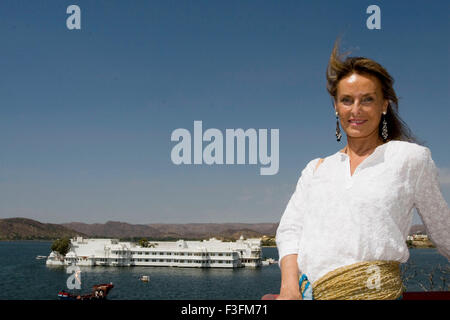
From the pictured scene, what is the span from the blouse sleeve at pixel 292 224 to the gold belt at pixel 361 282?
0.16m

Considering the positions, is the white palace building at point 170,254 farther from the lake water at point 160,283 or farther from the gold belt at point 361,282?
the gold belt at point 361,282

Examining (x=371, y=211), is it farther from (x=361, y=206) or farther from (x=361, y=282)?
(x=361, y=282)

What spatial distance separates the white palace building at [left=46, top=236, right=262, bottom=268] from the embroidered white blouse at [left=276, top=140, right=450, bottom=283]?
59.7m

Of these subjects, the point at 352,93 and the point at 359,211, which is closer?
the point at 359,211

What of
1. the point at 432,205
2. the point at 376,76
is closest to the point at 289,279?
the point at 432,205

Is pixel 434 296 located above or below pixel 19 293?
above

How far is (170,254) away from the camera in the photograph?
202ft

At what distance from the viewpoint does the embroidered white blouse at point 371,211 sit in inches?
50.8

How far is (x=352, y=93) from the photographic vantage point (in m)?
1.40
